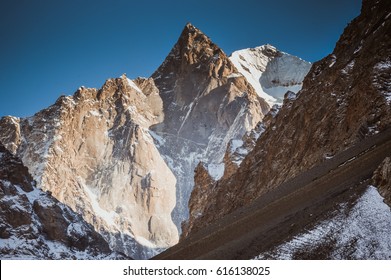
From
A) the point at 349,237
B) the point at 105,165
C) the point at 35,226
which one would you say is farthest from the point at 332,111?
the point at 105,165

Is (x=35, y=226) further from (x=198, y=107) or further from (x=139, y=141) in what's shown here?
(x=198, y=107)

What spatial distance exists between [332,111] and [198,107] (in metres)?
142

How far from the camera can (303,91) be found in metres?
54.5

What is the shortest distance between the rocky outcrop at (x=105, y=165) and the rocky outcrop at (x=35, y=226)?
103ft

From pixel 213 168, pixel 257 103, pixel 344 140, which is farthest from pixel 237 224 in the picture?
pixel 257 103

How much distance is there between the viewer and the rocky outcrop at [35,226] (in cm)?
10694

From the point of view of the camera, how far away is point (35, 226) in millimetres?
113000

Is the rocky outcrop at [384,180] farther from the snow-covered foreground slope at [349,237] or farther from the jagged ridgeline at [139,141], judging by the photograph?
the jagged ridgeline at [139,141]

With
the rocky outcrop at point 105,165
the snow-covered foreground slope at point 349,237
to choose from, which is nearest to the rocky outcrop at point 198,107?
the rocky outcrop at point 105,165

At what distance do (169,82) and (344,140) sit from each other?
165486mm

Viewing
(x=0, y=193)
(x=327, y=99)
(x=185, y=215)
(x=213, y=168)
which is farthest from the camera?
(x=185, y=215)

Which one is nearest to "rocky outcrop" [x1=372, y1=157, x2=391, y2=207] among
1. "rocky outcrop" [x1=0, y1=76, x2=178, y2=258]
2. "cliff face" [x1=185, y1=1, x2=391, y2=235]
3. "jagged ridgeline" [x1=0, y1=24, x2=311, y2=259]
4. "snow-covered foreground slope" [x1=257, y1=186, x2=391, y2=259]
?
"snow-covered foreground slope" [x1=257, y1=186, x2=391, y2=259]

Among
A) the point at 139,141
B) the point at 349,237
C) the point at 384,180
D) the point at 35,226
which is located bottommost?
the point at 349,237
